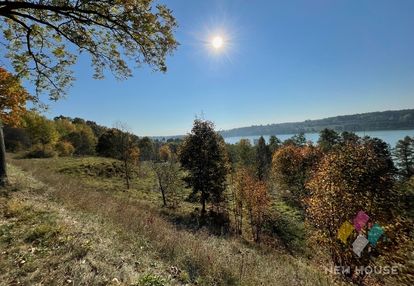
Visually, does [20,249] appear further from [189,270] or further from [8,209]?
[189,270]

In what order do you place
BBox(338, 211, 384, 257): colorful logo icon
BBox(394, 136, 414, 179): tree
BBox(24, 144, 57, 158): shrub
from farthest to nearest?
BBox(394, 136, 414, 179): tree
BBox(24, 144, 57, 158): shrub
BBox(338, 211, 384, 257): colorful logo icon

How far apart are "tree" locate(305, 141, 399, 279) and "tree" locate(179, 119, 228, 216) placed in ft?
48.5

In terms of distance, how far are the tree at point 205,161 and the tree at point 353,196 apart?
48.5 ft

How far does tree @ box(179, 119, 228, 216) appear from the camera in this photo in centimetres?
2797

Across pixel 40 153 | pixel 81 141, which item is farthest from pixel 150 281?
pixel 81 141

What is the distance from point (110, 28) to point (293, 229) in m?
29.6

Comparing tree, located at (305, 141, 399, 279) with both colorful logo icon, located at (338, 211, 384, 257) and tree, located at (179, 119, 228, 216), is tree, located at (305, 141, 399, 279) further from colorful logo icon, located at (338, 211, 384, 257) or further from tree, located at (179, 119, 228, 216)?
tree, located at (179, 119, 228, 216)

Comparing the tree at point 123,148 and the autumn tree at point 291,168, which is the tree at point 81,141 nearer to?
the tree at point 123,148

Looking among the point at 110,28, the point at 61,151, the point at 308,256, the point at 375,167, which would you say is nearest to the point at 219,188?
the point at 308,256

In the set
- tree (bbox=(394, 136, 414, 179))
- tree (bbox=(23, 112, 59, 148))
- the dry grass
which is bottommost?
tree (bbox=(394, 136, 414, 179))

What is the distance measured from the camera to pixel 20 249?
6410 mm

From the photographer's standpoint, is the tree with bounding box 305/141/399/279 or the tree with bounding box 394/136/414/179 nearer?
the tree with bounding box 305/141/399/279

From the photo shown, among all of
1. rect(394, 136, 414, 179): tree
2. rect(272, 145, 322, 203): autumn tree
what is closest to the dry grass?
rect(272, 145, 322, 203): autumn tree

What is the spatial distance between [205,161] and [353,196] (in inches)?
677
